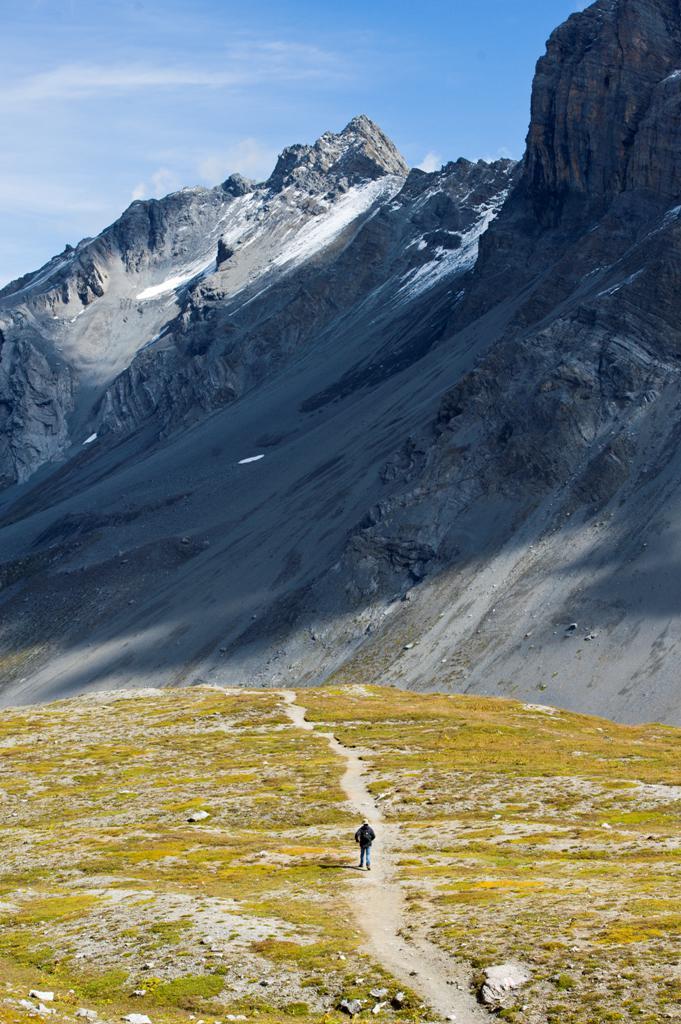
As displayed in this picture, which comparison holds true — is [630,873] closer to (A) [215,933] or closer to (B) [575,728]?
(A) [215,933]

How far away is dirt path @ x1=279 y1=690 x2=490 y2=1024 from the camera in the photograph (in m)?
29.6

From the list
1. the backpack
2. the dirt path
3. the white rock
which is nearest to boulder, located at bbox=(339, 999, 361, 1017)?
the dirt path

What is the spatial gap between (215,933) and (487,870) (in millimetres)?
12660

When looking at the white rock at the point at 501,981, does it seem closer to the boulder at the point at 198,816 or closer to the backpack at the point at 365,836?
the backpack at the point at 365,836

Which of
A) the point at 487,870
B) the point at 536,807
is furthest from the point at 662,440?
the point at 487,870

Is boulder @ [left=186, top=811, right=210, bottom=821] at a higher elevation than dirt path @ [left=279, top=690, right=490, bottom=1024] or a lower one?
lower

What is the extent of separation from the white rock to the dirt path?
41cm

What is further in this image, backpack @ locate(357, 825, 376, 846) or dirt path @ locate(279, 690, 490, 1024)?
backpack @ locate(357, 825, 376, 846)

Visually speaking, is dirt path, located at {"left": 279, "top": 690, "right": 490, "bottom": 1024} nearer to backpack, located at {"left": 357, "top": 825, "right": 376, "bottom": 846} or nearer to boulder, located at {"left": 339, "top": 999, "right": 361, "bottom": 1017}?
backpack, located at {"left": 357, "top": 825, "right": 376, "bottom": 846}

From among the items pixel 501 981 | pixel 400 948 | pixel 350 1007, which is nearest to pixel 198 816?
pixel 400 948

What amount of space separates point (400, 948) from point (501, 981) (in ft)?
15.6

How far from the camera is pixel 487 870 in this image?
44.6m

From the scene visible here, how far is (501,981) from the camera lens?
2997 cm

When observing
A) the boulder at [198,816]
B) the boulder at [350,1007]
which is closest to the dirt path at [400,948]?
the boulder at [350,1007]
